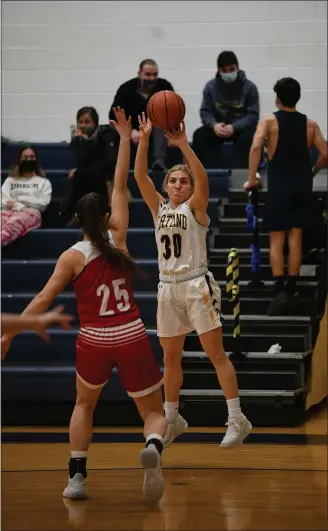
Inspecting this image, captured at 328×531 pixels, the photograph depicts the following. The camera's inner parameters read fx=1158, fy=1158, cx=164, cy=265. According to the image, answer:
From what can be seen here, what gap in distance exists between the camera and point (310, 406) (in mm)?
7062

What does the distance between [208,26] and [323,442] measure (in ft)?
11.0

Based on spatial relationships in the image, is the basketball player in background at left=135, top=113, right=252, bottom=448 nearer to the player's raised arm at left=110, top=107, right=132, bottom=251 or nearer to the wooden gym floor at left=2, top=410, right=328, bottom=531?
the player's raised arm at left=110, top=107, right=132, bottom=251

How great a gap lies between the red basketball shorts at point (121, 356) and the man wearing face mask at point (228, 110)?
2.26 metres

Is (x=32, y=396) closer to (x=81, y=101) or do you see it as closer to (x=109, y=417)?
(x=109, y=417)

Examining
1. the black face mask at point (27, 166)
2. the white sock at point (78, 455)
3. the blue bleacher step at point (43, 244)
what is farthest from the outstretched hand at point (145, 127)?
the black face mask at point (27, 166)

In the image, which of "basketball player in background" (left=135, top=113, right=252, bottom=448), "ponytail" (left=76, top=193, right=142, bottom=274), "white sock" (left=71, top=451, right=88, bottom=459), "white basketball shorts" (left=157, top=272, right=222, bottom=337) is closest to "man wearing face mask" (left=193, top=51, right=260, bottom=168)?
"basketball player in background" (left=135, top=113, right=252, bottom=448)

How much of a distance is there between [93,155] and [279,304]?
1.47m

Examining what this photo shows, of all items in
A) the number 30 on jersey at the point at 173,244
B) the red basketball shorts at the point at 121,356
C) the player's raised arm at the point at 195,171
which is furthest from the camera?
the number 30 on jersey at the point at 173,244

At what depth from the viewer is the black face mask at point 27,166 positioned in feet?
25.9

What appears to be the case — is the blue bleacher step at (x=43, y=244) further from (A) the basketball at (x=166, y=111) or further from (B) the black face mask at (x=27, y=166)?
(A) the basketball at (x=166, y=111)

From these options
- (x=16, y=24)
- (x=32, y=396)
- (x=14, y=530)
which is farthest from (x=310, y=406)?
(x=16, y=24)

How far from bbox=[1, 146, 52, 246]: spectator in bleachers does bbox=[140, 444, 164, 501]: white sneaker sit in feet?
9.60

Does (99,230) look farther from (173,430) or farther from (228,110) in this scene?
(228,110)

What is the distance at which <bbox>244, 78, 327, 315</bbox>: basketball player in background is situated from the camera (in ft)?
20.4
